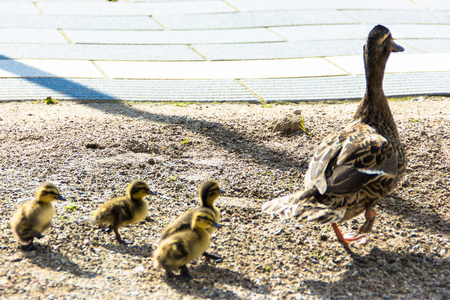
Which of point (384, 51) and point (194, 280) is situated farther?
point (384, 51)

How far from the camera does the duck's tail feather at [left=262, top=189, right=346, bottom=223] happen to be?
3961 mm

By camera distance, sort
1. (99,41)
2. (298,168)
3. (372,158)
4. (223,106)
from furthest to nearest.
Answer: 1. (99,41)
2. (223,106)
3. (298,168)
4. (372,158)

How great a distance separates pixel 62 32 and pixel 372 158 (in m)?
8.04

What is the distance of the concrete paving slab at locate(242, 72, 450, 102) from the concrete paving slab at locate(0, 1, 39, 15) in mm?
6010

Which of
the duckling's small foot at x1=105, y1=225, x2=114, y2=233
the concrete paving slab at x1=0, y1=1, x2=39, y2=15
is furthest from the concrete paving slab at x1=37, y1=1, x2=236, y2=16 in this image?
the duckling's small foot at x1=105, y1=225, x2=114, y2=233

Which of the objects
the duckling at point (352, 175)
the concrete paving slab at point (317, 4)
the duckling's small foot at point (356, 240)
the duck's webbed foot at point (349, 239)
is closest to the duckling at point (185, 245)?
the duckling at point (352, 175)

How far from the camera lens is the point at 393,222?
4918 mm

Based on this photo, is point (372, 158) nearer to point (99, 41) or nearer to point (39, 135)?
point (39, 135)

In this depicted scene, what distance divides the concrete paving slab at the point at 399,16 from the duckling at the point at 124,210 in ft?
27.4

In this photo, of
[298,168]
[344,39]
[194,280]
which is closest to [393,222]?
[298,168]

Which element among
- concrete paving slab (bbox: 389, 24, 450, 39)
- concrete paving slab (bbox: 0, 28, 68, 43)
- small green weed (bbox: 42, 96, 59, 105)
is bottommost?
small green weed (bbox: 42, 96, 59, 105)

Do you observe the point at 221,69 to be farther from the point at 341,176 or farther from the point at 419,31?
the point at 341,176

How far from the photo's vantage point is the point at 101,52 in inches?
376

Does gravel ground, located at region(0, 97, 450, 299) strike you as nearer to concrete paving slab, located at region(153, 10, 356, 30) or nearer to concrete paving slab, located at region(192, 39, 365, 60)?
concrete paving slab, located at region(192, 39, 365, 60)
